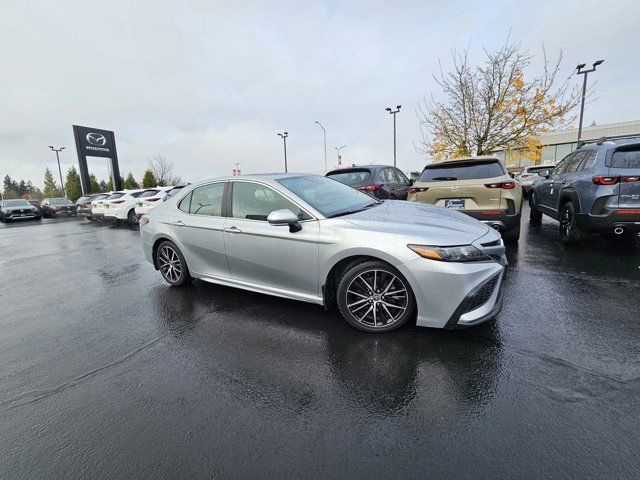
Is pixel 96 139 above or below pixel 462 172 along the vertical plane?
above

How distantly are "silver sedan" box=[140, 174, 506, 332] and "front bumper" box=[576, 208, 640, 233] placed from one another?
299 cm

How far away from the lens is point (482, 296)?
302cm

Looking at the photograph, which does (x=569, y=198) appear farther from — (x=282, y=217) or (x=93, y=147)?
(x=93, y=147)

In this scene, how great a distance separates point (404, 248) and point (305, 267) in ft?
3.47

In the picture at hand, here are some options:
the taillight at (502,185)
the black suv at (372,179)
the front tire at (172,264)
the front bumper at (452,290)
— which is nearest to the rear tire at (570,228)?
the taillight at (502,185)

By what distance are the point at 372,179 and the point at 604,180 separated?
4875 mm

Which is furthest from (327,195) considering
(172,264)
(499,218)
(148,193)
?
(148,193)

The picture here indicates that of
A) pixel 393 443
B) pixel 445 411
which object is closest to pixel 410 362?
pixel 445 411

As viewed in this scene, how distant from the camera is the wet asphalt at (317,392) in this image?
A: 6.39ft

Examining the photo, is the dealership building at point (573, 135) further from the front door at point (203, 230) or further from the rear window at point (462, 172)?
the front door at point (203, 230)

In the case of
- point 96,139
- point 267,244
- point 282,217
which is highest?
point 96,139

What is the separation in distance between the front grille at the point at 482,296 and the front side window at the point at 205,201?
3.01 m

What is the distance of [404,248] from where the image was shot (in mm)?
3064

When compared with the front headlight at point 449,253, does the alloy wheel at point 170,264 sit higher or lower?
lower
